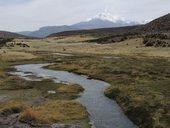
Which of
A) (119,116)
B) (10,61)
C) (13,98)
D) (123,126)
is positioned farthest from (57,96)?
(10,61)

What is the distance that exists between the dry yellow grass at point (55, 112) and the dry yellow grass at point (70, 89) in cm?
1009

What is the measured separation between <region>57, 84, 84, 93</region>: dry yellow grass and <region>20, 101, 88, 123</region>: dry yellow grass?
1009 centimetres

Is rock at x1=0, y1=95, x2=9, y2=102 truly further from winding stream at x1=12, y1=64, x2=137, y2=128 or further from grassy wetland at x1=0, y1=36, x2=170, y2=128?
winding stream at x1=12, y1=64, x2=137, y2=128

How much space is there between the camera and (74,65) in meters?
95.5

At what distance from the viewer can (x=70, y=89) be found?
62969 millimetres

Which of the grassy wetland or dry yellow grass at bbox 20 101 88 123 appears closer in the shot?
dry yellow grass at bbox 20 101 88 123

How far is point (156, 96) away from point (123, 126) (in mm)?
11345

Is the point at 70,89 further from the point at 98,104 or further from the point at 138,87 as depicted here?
the point at 98,104

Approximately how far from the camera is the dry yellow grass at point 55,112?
137 ft

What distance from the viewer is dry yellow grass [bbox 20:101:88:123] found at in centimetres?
4181

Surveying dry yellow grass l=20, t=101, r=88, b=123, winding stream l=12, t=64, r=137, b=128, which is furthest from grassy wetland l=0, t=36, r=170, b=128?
winding stream l=12, t=64, r=137, b=128

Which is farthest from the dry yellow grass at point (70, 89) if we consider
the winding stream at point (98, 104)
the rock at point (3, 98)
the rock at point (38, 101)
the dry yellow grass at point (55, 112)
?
the dry yellow grass at point (55, 112)

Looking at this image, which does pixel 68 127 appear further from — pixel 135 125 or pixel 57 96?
pixel 57 96

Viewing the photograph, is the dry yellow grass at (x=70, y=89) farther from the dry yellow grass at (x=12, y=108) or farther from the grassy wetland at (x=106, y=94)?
the dry yellow grass at (x=12, y=108)
